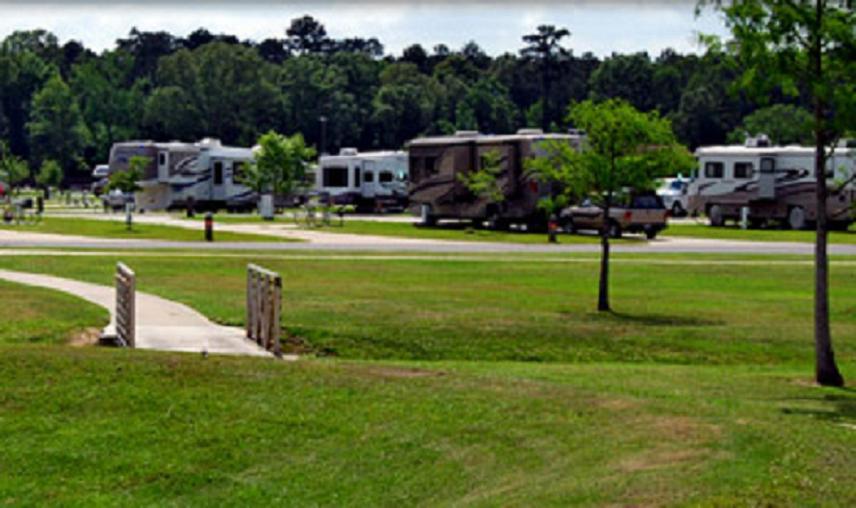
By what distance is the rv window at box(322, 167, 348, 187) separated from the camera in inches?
3167

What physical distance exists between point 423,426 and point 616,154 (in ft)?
50.8

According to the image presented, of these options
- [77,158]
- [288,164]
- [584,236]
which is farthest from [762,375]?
[77,158]

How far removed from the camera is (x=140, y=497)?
1239cm

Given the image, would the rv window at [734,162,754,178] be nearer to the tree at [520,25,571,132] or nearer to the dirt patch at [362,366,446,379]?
the dirt patch at [362,366,446,379]

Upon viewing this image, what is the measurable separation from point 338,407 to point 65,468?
9.78 ft

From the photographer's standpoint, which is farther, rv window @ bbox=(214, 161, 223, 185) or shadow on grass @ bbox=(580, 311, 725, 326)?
rv window @ bbox=(214, 161, 223, 185)

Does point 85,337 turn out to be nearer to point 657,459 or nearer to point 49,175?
point 657,459

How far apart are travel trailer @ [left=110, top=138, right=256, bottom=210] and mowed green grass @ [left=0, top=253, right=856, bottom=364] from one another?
35549 mm

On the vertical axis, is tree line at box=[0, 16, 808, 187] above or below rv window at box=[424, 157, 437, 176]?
above

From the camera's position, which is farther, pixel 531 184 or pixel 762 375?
pixel 531 184

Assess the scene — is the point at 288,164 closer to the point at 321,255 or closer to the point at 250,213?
the point at 250,213

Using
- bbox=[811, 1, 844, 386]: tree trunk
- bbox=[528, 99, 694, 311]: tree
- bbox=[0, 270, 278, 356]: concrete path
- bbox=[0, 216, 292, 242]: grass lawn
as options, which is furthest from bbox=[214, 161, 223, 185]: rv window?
bbox=[811, 1, 844, 386]: tree trunk

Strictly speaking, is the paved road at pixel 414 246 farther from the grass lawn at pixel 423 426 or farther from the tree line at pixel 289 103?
the tree line at pixel 289 103

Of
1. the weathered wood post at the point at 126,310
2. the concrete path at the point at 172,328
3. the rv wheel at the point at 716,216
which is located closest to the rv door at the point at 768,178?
the rv wheel at the point at 716,216
